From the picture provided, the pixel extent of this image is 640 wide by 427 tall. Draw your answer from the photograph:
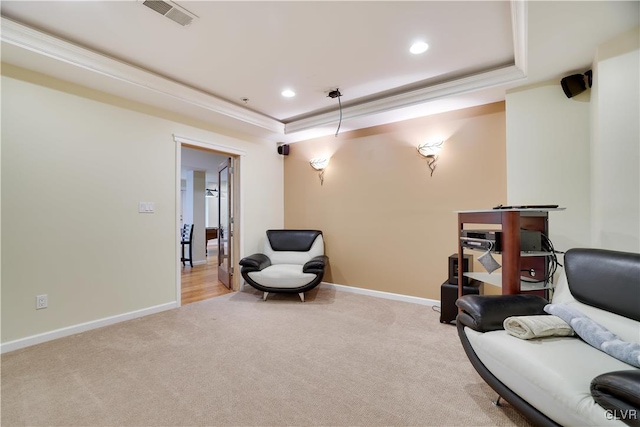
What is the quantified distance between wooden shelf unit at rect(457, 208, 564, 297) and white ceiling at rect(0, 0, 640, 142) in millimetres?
1281

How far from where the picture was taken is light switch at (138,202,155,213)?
323 centimetres

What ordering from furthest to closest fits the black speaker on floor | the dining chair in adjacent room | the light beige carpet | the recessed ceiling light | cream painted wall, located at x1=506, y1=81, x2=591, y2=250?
the dining chair in adjacent room < the black speaker on floor < cream painted wall, located at x1=506, y1=81, x2=591, y2=250 < the recessed ceiling light < the light beige carpet

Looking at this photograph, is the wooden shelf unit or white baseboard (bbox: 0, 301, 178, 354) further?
white baseboard (bbox: 0, 301, 178, 354)

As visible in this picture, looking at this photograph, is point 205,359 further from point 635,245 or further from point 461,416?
point 635,245

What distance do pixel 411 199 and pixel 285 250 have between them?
2.02 m

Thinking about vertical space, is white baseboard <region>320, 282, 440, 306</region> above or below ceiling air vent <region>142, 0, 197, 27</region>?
below

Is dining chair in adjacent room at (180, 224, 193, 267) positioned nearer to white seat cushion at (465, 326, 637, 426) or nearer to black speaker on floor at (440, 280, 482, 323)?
black speaker on floor at (440, 280, 482, 323)

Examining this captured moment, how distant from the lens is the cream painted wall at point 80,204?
2.43m

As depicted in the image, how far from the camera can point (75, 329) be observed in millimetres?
2725

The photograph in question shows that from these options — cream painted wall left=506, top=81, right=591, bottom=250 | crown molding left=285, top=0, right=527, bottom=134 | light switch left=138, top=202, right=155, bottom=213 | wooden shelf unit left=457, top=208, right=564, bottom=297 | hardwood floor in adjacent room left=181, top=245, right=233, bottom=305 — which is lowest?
hardwood floor in adjacent room left=181, top=245, right=233, bottom=305

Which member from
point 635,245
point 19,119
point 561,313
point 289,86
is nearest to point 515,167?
point 635,245

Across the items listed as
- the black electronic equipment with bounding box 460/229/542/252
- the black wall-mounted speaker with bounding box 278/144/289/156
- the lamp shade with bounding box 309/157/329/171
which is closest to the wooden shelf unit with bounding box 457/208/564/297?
the black electronic equipment with bounding box 460/229/542/252

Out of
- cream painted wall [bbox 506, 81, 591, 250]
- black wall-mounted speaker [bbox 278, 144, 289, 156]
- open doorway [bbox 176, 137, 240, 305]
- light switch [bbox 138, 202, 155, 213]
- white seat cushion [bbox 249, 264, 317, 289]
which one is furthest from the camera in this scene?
black wall-mounted speaker [bbox 278, 144, 289, 156]

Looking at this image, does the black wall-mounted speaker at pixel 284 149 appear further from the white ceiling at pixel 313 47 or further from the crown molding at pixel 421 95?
the white ceiling at pixel 313 47
